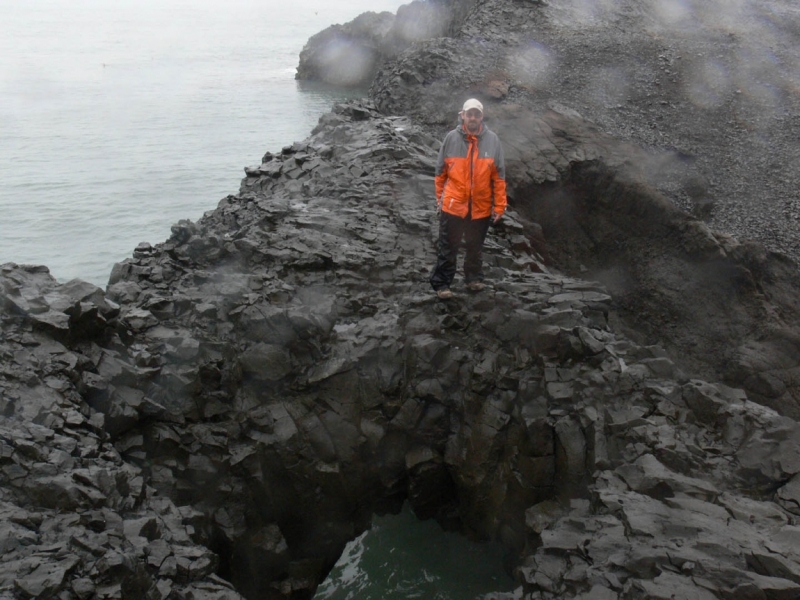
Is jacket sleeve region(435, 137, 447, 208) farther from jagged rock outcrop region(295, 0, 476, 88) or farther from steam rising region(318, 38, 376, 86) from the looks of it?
steam rising region(318, 38, 376, 86)

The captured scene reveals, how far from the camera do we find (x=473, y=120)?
33.9 feet

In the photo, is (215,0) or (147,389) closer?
(147,389)

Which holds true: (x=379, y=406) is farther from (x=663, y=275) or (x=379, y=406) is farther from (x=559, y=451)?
(x=663, y=275)

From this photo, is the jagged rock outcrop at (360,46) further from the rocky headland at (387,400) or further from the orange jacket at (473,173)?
the orange jacket at (473,173)

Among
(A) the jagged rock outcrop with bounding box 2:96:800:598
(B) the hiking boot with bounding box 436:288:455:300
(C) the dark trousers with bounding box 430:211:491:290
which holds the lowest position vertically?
(A) the jagged rock outcrop with bounding box 2:96:800:598

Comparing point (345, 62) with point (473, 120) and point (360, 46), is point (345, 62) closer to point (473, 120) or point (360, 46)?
point (360, 46)

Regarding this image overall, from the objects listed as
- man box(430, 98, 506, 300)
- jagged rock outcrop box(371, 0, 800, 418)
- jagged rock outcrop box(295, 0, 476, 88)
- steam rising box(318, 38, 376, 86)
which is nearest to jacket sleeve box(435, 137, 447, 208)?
man box(430, 98, 506, 300)

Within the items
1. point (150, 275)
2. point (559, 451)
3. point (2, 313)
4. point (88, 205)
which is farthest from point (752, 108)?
point (88, 205)

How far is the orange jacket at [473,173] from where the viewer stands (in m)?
10.6

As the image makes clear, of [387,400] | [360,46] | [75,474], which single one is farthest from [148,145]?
[75,474]

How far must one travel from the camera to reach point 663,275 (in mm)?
17391

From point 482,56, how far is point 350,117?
6.63 meters

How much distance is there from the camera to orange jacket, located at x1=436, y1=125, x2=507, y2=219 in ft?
34.9

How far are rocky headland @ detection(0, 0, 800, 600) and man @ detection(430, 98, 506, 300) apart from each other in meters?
1.40
